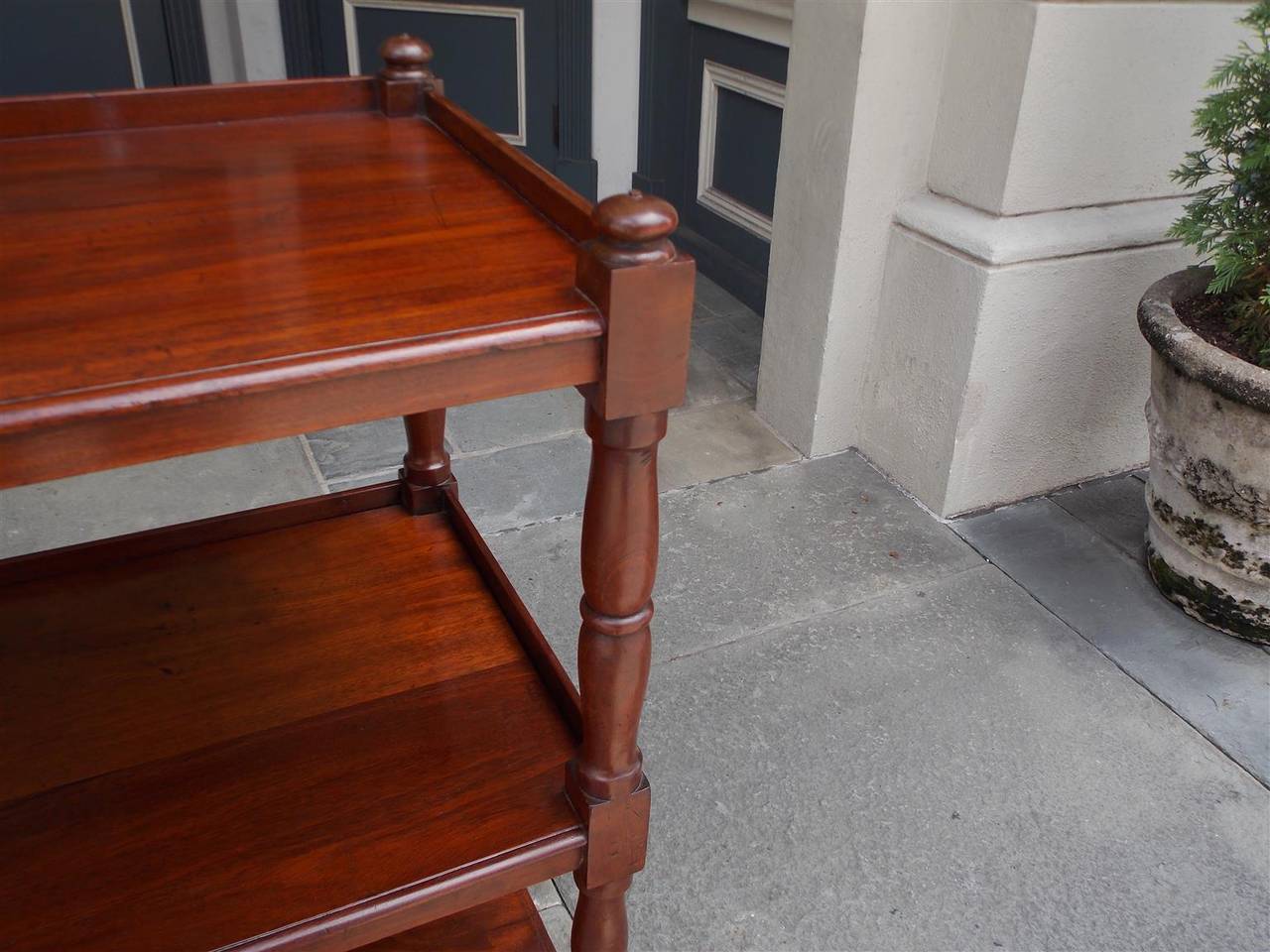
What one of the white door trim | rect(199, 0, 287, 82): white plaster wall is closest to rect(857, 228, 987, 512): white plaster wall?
the white door trim

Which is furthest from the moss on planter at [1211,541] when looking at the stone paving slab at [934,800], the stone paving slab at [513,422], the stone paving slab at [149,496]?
the stone paving slab at [149,496]

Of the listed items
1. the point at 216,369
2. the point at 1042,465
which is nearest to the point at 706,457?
the point at 1042,465

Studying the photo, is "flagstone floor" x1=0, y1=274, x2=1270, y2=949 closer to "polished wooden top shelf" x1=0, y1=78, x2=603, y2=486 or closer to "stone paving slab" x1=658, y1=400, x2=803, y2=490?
"stone paving slab" x1=658, y1=400, x2=803, y2=490

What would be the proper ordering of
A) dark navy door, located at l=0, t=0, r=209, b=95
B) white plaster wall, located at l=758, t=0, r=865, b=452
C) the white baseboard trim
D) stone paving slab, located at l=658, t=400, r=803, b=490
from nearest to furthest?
the white baseboard trim < white plaster wall, located at l=758, t=0, r=865, b=452 < stone paving slab, located at l=658, t=400, r=803, b=490 < dark navy door, located at l=0, t=0, r=209, b=95

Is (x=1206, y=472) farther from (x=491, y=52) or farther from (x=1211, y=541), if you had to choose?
(x=491, y=52)

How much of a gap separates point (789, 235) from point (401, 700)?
1470mm

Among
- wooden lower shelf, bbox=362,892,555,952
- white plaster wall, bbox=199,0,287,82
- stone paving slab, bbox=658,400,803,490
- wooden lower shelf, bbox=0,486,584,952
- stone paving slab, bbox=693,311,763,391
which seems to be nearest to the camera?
wooden lower shelf, bbox=0,486,584,952

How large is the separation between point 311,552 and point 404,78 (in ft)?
1.98

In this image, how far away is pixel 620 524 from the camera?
91 cm

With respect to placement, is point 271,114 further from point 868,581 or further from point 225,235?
point 868,581

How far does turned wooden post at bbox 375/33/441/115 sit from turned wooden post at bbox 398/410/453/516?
1.28 ft

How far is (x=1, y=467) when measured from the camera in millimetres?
691

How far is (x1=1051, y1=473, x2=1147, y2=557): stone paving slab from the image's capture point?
217cm

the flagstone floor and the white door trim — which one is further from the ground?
the white door trim
